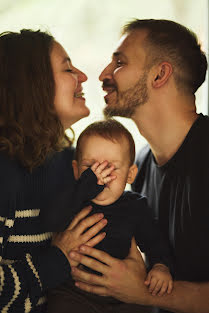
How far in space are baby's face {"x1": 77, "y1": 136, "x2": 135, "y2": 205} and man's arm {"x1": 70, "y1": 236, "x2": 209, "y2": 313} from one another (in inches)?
7.4

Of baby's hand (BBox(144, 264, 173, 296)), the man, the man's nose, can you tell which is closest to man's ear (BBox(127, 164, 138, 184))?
the man

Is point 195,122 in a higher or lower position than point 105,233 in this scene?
higher

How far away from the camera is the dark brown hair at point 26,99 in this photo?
1.26 m

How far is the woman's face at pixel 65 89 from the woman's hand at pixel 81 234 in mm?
389

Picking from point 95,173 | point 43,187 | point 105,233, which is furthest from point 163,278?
point 43,187

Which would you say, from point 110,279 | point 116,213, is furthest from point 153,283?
point 116,213

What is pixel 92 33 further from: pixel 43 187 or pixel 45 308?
pixel 45 308

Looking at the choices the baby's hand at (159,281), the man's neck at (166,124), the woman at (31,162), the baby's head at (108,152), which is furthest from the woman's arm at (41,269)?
the man's neck at (166,124)

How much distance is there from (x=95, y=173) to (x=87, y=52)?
109 cm

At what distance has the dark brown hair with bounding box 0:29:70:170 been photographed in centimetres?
126

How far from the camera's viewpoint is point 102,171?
120cm

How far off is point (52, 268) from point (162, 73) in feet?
3.11

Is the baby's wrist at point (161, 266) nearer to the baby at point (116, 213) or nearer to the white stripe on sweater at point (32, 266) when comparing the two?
the baby at point (116, 213)

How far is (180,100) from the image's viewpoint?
5.24ft
